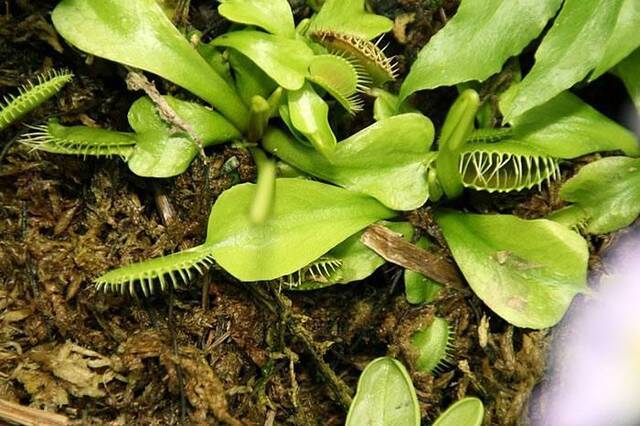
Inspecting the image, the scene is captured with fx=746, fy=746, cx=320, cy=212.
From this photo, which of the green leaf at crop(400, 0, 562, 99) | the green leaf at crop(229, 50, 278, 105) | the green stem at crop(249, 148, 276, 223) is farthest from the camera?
the green leaf at crop(229, 50, 278, 105)

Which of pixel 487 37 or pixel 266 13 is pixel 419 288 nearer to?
pixel 487 37

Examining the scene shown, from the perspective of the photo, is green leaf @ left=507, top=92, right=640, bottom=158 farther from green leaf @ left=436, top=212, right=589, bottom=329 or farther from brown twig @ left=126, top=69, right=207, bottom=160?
brown twig @ left=126, top=69, right=207, bottom=160

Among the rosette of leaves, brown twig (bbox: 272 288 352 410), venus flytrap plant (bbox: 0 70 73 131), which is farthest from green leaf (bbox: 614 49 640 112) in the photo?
venus flytrap plant (bbox: 0 70 73 131)

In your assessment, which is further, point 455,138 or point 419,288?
point 419,288

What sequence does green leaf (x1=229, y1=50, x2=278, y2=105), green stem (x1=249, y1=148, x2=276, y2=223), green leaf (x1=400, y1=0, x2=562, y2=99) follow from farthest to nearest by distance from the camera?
green leaf (x1=229, y1=50, x2=278, y2=105) < green leaf (x1=400, y1=0, x2=562, y2=99) < green stem (x1=249, y1=148, x2=276, y2=223)

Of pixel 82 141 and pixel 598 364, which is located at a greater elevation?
pixel 82 141

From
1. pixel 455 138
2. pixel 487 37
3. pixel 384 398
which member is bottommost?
pixel 384 398

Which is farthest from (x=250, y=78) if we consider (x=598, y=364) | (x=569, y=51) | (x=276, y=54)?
(x=598, y=364)
